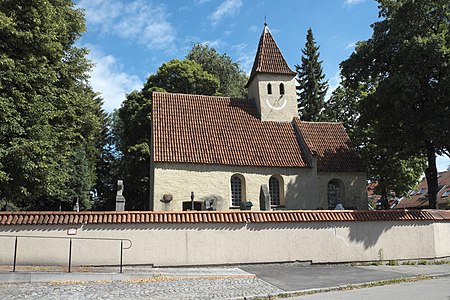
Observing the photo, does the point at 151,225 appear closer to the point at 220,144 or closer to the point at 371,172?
the point at 220,144

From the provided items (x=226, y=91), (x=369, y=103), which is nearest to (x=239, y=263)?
(x=369, y=103)

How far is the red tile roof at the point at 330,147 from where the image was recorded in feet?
82.6

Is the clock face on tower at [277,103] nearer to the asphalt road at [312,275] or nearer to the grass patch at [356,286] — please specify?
the asphalt road at [312,275]

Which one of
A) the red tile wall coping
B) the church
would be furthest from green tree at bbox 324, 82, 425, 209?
the red tile wall coping

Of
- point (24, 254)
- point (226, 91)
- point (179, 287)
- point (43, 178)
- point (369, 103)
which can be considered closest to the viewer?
point (179, 287)

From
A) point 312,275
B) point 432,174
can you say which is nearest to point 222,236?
point 312,275

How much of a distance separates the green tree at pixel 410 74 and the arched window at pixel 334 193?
429 cm

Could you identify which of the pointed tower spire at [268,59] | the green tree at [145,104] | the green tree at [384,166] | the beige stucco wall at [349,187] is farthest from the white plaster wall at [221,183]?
the green tree at [145,104]

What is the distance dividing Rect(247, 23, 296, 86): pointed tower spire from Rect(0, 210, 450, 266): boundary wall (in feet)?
50.5

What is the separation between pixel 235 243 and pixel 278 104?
51.2 feet

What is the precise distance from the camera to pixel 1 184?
51.5 ft

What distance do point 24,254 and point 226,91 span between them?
32.4m

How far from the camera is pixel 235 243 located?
14117 mm

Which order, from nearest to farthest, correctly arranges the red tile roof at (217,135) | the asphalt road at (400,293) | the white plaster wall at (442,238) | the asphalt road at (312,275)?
1. the asphalt road at (400,293)
2. the asphalt road at (312,275)
3. the white plaster wall at (442,238)
4. the red tile roof at (217,135)
